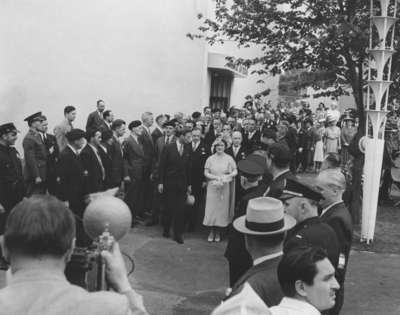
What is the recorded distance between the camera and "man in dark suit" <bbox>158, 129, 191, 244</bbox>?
982 centimetres

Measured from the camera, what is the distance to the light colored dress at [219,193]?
9797 millimetres

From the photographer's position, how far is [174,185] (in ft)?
A: 32.3

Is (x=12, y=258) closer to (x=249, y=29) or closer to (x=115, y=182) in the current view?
(x=115, y=182)

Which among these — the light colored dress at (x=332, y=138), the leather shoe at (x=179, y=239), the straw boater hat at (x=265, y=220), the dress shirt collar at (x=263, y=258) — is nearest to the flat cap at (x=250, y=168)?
the straw boater hat at (x=265, y=220)

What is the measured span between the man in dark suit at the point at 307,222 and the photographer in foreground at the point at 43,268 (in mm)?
2252

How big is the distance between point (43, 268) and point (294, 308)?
1375 millimetres

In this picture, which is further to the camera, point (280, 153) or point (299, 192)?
point (280, 153)

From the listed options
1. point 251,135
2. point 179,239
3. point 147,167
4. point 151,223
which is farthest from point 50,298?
point 251,135

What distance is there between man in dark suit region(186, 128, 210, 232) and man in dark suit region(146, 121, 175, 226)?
521 millimetres

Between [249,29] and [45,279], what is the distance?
9228 mm

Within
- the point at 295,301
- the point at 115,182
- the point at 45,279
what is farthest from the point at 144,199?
the point at 45,279

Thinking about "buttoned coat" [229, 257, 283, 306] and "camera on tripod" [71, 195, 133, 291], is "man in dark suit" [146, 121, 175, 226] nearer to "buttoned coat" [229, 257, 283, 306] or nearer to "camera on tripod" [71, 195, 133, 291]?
"buttoned coat" [229, 257, 283, 306]

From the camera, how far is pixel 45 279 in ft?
6.65

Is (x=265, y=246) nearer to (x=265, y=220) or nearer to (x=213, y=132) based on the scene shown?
(x=265, y=220)
